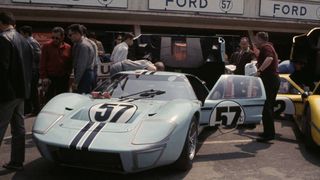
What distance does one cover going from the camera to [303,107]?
6.43m

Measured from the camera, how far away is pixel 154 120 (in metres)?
4.29

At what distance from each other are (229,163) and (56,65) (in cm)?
334

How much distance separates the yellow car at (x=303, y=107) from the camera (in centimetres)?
551

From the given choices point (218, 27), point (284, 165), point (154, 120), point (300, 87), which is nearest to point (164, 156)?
point (154, 120)

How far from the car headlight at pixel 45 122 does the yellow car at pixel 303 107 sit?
3164 millimetres

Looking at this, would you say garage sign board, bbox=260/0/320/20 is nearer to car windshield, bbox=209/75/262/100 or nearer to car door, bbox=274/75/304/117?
car door, bbox=274/75/304/117

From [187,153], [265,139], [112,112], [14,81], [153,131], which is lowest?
[265,139]

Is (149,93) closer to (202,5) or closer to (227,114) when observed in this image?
(227,114)

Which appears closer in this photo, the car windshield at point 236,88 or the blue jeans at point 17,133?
the blue jeans at point 17,133

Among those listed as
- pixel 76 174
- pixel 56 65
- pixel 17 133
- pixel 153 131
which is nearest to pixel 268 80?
pixel 153 131

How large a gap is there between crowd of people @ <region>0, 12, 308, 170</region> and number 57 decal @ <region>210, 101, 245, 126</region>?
97 centimetres

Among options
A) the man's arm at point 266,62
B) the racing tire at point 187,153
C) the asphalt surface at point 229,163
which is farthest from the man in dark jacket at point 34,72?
the man's arm at point 266,62

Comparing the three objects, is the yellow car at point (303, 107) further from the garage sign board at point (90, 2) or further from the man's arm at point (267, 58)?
the garage sign board at point (90, 2)

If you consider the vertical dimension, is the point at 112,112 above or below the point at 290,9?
below
